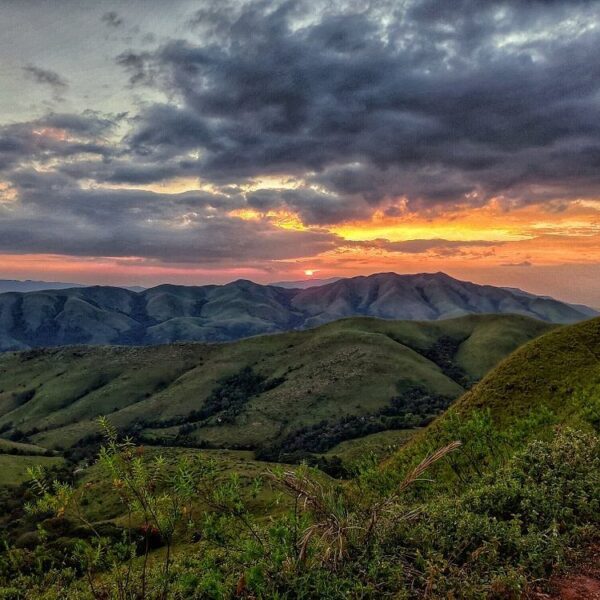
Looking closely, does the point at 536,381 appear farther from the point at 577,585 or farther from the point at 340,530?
the point at 340,530

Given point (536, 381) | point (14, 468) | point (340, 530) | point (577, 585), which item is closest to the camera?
point (340, 530)

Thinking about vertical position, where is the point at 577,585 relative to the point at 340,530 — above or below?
below

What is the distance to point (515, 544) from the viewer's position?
10578mm

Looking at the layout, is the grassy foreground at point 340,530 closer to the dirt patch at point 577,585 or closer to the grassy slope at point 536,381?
the dirt patch at point 577,585

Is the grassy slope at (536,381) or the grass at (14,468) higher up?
the grassy slope at (536,381)

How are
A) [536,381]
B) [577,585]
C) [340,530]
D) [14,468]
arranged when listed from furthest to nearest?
[14,468]
[536,381]
[577,585]
[340,530]

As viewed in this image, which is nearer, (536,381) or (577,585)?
(577,585)

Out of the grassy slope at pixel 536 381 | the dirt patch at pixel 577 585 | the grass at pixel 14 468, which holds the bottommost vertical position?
the grass at pixel 14 468

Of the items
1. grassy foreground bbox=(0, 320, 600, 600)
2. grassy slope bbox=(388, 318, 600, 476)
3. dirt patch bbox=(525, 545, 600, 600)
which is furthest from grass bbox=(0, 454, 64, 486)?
dirt patch bbox=(525, 545, 600, 600)

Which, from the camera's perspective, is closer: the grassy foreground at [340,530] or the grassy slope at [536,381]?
the grassy foreground at [340,530]

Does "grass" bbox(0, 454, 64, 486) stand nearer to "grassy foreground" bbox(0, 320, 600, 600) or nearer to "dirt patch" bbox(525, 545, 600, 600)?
"grassy foreground" bbox(0, 320, 600, 600)

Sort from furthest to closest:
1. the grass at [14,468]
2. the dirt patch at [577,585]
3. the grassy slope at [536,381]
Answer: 1. the grass at [14,468]
2. the grassy slope at [536,381]
3. the dirt patch at [577,585]

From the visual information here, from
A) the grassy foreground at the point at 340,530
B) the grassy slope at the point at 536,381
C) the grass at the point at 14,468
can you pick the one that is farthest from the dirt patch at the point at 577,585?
the grass at the point at 14,468

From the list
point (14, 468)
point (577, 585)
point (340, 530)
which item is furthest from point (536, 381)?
point (14, 468)
